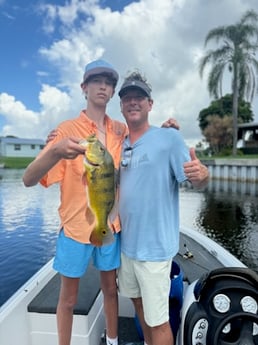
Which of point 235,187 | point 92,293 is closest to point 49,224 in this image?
point 92,293

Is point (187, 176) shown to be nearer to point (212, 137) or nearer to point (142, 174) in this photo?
point (142, 174)

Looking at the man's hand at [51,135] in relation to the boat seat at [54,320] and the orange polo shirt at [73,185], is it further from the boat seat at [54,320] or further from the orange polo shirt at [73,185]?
the boat seat at [54,320]

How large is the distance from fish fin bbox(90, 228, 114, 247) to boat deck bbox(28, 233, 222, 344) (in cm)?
90

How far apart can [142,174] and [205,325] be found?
1.06 m

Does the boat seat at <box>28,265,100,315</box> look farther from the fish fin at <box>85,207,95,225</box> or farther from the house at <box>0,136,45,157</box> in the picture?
the house at <box>0,136,45,157</box>

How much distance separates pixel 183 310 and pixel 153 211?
0.77 metres

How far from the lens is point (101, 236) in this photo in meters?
1.87

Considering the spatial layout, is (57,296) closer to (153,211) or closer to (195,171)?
(153,211)

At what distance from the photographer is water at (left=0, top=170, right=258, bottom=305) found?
23.5 ft

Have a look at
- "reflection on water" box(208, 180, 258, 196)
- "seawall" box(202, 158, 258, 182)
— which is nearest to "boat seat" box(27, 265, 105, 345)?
"reflection on water" box(208, 180, 258, 196)

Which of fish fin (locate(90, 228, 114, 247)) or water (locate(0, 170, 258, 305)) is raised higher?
fish fin (locate(90, 228, 114, 247))

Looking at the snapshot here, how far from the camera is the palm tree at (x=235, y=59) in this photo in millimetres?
27641

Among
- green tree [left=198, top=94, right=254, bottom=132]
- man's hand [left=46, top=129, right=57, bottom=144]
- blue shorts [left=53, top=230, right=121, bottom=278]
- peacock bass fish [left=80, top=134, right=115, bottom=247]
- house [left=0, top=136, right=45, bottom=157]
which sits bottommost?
blue shorts [left=53, top=230, right=121, bottom=278]

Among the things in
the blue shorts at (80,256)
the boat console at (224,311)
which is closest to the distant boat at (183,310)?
the boat console at (224,311)
